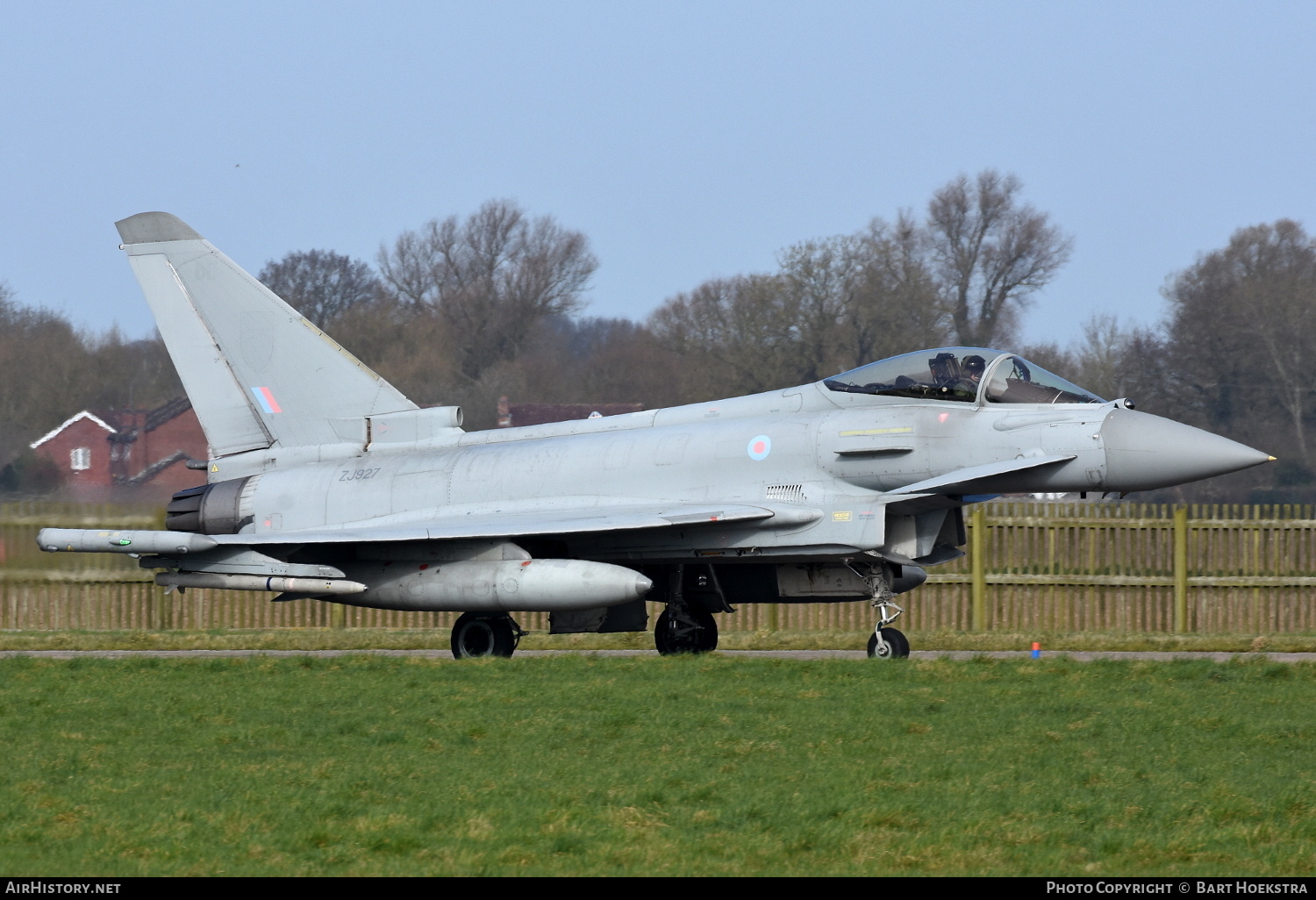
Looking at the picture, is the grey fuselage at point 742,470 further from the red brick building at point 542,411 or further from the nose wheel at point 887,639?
the red brick building at point 542,411

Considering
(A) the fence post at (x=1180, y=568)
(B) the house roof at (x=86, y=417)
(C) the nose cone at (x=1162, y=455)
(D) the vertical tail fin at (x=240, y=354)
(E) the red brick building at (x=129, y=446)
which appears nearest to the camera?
(C) the nose cone at (x=1162, y=455)

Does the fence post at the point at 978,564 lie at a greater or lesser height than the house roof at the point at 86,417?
lesser

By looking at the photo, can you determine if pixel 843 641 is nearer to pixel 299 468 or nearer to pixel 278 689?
pixel 299 468

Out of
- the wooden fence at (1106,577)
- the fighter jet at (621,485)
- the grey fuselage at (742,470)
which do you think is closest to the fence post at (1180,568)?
the wooden fence at (1106,577)

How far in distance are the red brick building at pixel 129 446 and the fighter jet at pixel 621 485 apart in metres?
7.94

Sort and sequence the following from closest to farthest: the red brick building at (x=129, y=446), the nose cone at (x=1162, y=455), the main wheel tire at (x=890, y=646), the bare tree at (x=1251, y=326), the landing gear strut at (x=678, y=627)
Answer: the nose cone at (x=1162, y=455) < the main wheel tire at (x=890, y=646) < the landing gear strut at (x=678, y=627) < the red brick building at (x=129, y=446) < the bare tree at (x=1251, y=326)

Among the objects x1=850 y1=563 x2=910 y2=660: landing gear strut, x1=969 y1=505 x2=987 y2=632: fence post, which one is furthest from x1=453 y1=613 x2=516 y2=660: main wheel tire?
x1=969 y1=505 x2=987 y2=632: fence post

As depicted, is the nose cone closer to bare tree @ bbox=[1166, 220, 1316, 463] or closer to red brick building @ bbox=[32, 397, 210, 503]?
red brick building @ bbox=[32, 397, 210, 503]

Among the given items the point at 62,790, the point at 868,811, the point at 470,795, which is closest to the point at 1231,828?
the point at 868,811

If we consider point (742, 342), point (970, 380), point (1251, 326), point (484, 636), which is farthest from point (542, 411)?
point (970, 380)

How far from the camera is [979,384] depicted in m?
13.3

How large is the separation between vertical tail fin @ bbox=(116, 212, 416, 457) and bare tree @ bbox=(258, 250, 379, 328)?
41.5 meters

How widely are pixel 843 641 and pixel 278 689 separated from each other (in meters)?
7.27

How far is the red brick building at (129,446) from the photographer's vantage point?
27.5 meters
